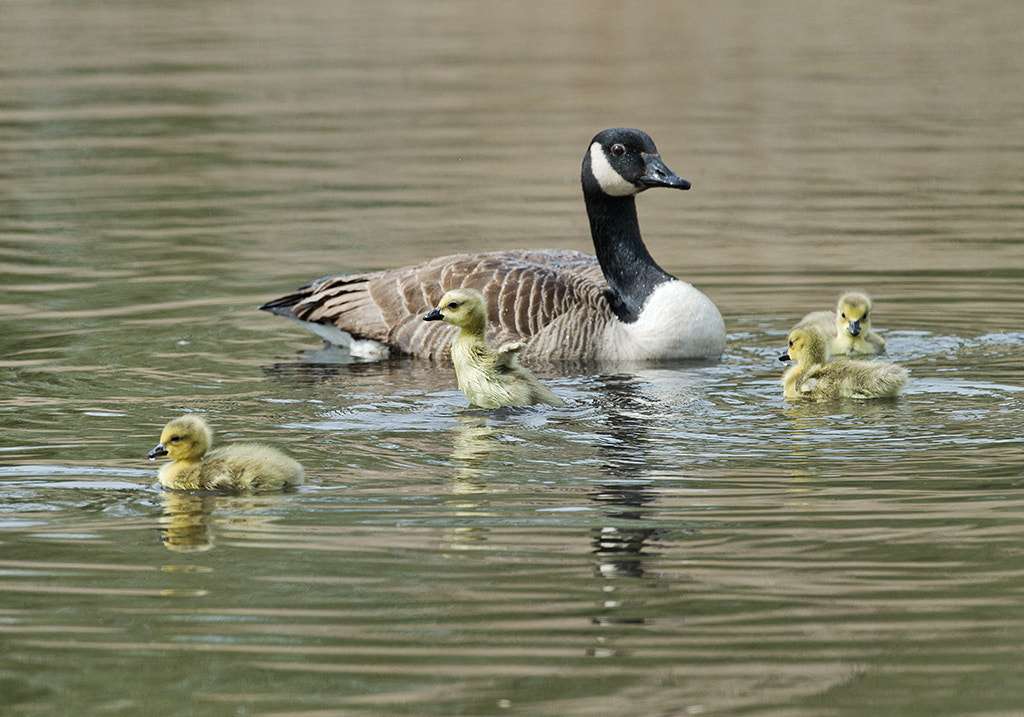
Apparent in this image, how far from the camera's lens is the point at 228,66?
3167 centimetres

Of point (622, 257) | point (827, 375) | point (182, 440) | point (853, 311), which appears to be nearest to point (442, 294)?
point (622, 257)

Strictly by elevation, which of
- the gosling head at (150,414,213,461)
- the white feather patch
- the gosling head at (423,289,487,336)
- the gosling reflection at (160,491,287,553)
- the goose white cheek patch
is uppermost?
the goose white cheek patch

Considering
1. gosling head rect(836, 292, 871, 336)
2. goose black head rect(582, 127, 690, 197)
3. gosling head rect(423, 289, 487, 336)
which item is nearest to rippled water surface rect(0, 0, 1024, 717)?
gosling head rect(423, 289, 487, 336)

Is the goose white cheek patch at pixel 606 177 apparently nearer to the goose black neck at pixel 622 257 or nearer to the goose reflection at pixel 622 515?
the goose black neck at pixel 622 257

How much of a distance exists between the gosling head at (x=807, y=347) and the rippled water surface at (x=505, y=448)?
0.35 metres

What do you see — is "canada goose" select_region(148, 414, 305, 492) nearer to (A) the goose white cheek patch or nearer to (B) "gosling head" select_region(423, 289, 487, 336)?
(B) "gosling head" select_region(423, 289, 487, 336)

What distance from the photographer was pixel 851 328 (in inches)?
443

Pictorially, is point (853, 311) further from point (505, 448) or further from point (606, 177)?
point (505, 448)

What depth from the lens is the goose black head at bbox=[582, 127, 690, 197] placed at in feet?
40.9

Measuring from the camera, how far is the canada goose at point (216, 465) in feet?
27.2

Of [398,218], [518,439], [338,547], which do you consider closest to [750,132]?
[398,218]

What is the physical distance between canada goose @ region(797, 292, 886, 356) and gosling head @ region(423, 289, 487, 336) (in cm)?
238

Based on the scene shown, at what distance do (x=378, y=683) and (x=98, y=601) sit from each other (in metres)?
1.60

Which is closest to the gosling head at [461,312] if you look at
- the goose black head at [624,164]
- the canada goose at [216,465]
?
the goose black head at [624,164]
